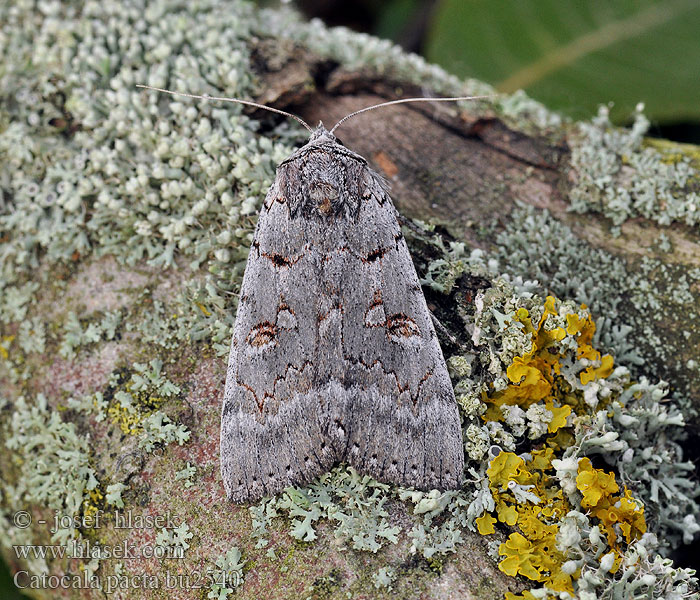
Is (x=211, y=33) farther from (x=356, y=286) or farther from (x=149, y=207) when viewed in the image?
(x=356, y=286)

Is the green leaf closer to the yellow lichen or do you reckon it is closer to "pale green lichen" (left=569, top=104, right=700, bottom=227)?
"pale green lichen" (left=569, top=104, right=700, bottom=227)

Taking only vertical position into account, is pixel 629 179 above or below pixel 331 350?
above

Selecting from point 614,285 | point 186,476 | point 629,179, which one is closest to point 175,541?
point 186,476

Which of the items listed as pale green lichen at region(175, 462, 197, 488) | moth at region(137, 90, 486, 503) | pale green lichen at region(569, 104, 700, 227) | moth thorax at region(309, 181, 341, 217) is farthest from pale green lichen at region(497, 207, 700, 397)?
pale green lichen at region(175, 462, 197, 488)

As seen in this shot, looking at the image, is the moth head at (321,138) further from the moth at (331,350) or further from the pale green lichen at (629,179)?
the pale green lichen at (629,179)

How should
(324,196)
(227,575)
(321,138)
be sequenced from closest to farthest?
(227,575) → (324,196) → (321,138)

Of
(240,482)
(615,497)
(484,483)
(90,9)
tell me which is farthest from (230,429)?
(90,9)

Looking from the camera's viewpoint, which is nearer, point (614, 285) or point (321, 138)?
point (321, 138)

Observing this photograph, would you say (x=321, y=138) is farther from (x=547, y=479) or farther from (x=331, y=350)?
(x=547, y=479)
